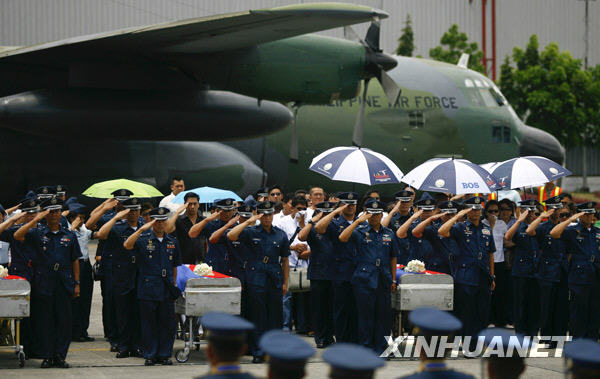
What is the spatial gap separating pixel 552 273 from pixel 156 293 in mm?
5240

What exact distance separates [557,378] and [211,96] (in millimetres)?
9002

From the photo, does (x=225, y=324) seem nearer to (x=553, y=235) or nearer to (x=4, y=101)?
(x=553, y=235)

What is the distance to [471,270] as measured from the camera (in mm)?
10133

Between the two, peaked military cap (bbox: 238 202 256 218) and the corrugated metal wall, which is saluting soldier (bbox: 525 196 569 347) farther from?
the corrugated metal wall

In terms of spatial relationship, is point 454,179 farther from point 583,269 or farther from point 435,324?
point 435,324

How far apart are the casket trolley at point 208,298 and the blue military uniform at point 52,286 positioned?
1.31 meters

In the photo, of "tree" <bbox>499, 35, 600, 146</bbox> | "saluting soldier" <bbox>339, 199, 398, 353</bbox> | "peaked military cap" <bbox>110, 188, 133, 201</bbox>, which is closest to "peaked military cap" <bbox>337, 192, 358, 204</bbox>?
"saluting soldier" <bbox>339, 199, 398, 353</bbox>

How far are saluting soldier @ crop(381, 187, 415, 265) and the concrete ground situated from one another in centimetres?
191

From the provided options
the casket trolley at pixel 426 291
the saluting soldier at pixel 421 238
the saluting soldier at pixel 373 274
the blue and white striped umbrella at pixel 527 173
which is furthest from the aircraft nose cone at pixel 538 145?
the saluting soldier at pixel 373 274

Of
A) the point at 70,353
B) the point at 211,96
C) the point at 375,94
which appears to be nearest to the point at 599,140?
the point at 375,94

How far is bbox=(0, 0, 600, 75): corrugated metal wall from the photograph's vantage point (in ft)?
81.9

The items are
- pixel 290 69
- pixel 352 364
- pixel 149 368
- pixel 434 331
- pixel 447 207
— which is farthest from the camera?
pixel 290 69

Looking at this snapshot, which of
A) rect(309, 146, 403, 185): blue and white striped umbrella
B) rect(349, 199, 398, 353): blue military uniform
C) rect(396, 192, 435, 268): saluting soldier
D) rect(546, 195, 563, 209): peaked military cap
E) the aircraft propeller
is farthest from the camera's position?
the aircraft propeller

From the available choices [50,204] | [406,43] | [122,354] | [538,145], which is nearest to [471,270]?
[122,354]
